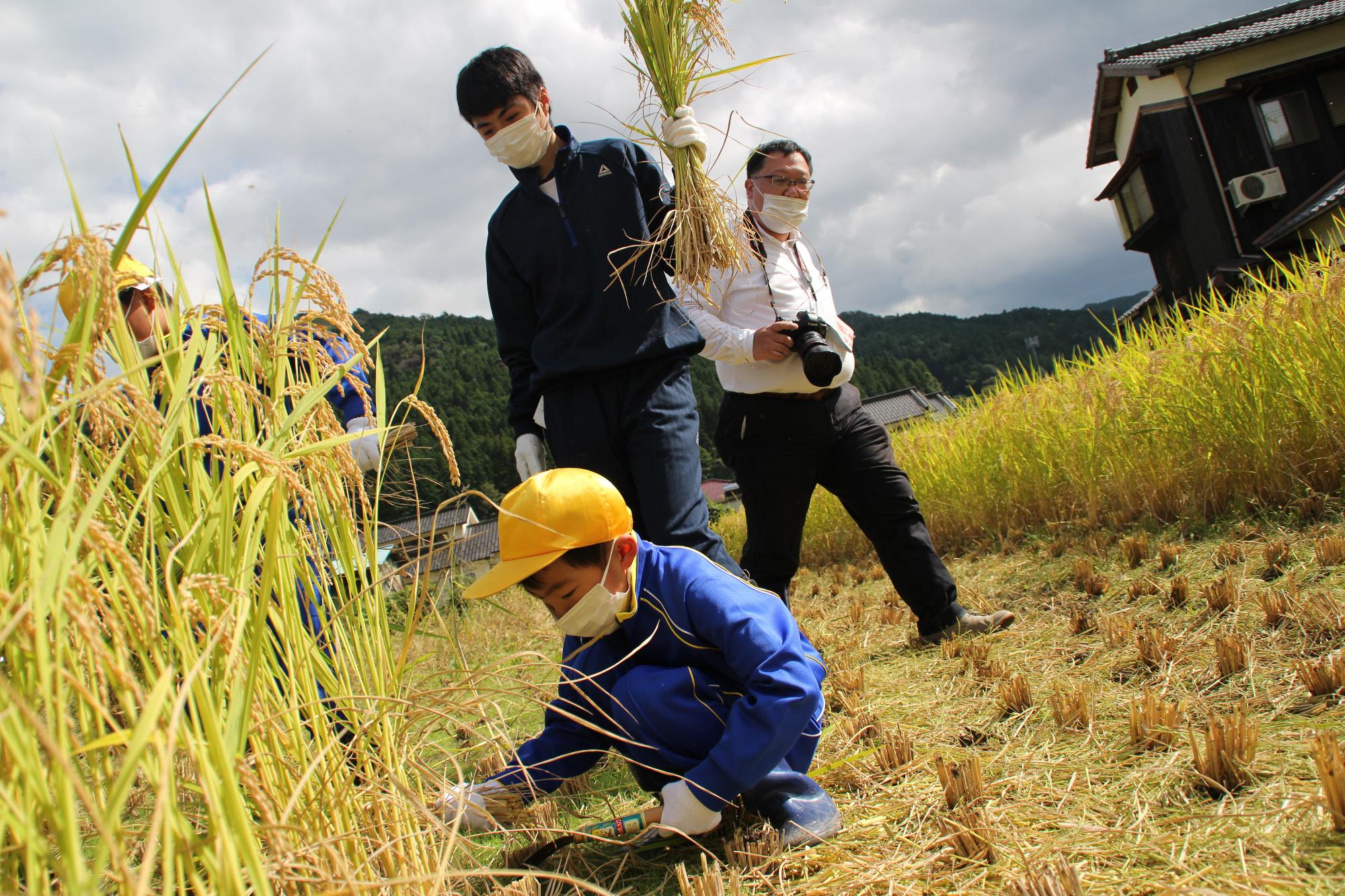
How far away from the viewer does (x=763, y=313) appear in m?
2.87

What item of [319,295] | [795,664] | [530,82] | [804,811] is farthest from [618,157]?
[804,811]

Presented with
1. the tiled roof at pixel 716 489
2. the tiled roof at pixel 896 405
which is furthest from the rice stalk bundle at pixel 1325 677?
the tiled roof at pixel 716 489

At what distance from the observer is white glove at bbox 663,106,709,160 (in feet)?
8.52

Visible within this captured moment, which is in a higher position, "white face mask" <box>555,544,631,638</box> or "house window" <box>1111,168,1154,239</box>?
"house window" <box>1111,168,1154,239</box>

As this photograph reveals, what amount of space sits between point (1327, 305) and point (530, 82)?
3.00m

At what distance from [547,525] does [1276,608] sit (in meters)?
1.83

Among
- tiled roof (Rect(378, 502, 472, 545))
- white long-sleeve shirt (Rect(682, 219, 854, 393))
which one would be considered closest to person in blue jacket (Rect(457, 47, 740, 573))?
white long-sleeve shirt (Rect(682, 219, 854, 393))

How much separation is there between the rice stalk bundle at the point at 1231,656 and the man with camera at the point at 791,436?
946mm

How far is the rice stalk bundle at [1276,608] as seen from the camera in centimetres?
210

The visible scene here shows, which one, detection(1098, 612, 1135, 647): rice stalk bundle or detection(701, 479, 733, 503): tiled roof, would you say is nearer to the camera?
detection(1098, 612, 1135, 647): rice stalk bundle

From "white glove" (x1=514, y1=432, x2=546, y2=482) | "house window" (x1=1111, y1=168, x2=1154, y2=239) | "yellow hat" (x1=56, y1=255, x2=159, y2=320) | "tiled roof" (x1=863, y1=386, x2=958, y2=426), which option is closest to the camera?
"yellow hat" (x1=56, y1=255, x2=159, y2=320)

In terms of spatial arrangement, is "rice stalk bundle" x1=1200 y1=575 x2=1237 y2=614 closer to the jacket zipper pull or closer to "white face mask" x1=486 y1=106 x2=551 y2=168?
the jacket zipper pull

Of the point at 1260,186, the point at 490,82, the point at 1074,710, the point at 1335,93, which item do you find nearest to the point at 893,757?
the point at 1074,710

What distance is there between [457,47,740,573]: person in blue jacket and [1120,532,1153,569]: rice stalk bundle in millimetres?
1761
